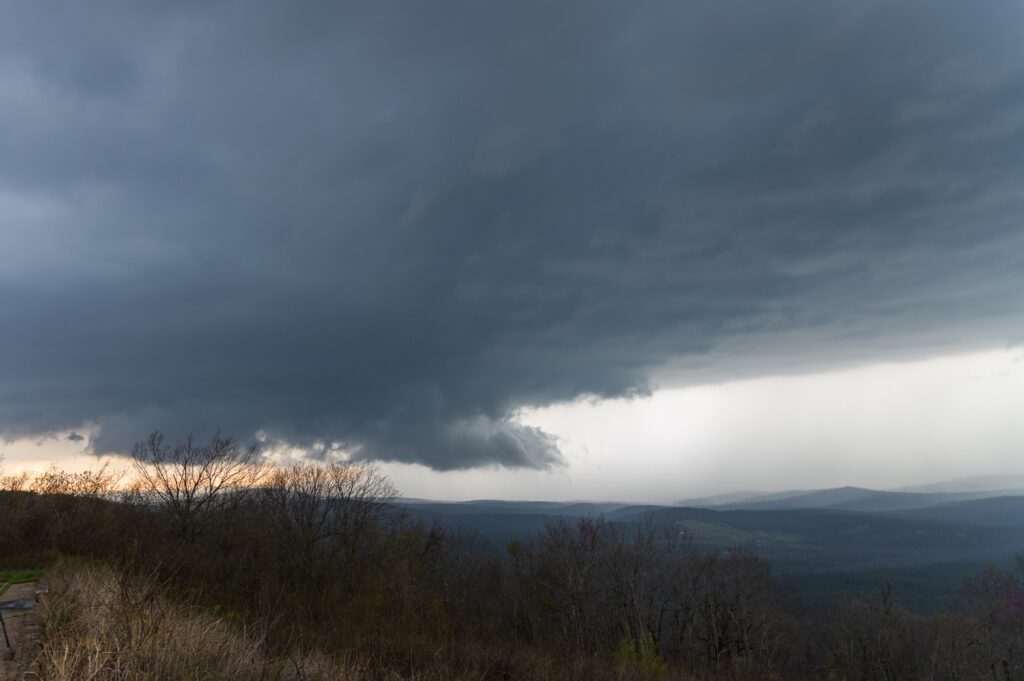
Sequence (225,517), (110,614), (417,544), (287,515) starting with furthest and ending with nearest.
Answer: (417,544), (287,515), (225,517), (110,614)

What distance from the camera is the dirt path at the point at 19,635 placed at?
7.55m

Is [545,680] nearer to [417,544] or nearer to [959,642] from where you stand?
[417,544]

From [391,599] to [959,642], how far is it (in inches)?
3070

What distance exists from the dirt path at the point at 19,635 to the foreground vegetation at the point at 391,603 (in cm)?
26

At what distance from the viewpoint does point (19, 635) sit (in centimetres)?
898

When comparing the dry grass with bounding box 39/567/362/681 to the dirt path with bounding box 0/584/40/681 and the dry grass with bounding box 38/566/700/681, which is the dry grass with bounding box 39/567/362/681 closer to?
the dry grass with bounding box 38/566/700/681

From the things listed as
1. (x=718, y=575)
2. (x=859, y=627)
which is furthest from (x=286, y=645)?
(x=859, y=627)

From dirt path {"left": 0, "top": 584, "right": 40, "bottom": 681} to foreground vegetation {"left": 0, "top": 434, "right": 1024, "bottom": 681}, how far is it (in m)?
0.26

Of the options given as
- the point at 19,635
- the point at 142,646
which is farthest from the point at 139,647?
the point at 19,635

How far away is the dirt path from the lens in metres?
7.55

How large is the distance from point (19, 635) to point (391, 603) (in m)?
27.7

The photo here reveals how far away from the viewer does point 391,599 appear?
119 ft

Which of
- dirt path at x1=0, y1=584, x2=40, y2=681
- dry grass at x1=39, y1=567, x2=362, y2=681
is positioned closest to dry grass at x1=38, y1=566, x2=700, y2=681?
dry grass at x1=39, y1=567, x2=362, y2=681

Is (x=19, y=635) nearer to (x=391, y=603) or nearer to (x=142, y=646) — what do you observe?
(x=142, y=646)
